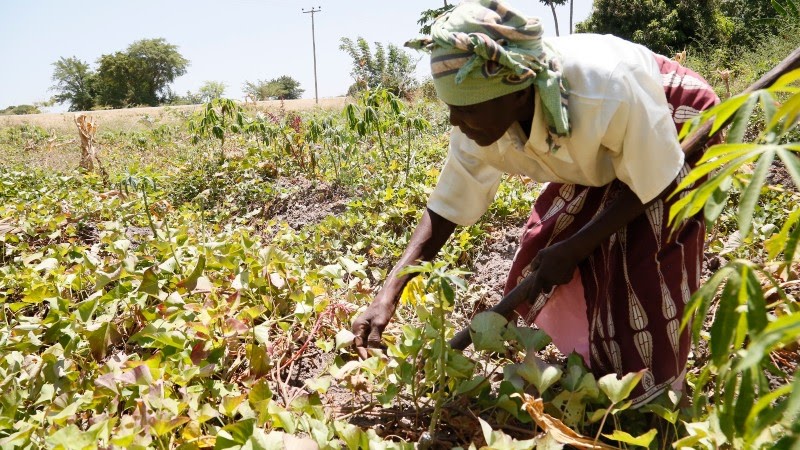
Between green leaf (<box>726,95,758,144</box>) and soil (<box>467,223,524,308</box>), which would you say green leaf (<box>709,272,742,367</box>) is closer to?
green leaf (<box>726,95,758,144</box>)

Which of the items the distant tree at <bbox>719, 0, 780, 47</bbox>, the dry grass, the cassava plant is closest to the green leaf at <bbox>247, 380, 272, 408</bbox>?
the cassava plant

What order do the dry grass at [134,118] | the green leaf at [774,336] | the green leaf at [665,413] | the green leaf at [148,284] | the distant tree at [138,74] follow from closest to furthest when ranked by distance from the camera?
the green leaf at [774,336], the green leaf at [665,413], the green leaf at [148,284], the dry grass at [134,118], the distant tree at [138,74]

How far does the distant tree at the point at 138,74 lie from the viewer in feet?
134

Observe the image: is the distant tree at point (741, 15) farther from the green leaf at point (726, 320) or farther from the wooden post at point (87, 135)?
the green leaf at point (726, 320)

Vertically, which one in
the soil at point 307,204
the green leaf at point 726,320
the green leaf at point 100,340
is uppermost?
the green leaf at point 726,320

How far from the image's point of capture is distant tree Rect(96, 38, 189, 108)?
40.7 meters

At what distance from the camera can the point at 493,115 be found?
1.44 meters

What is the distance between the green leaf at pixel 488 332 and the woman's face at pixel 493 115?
436 mm

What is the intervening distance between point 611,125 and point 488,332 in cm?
57

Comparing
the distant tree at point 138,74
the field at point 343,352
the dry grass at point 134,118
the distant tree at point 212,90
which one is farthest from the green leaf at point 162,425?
the distant tree at point 138,74

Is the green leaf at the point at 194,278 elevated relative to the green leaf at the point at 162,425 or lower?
elevated

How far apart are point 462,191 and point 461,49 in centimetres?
61

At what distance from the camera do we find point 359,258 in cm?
261

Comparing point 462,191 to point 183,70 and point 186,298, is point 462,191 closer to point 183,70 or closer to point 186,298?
point 186,298
